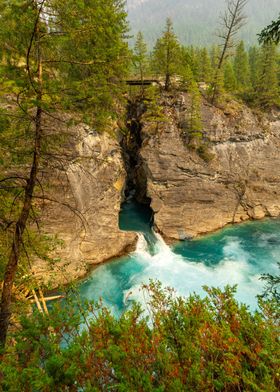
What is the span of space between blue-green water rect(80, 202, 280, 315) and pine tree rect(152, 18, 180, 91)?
46.7ft

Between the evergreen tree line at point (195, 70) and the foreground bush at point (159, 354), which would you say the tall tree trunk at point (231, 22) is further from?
the foreground bush at point (159, 354)

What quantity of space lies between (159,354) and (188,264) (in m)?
15.9

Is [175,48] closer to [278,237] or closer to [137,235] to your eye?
[137,235]

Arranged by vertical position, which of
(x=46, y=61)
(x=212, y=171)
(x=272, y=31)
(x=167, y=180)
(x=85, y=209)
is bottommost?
(x=85, y=209)

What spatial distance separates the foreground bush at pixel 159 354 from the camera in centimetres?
353

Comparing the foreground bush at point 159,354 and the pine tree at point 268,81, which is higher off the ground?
the pine tree at point 268,81

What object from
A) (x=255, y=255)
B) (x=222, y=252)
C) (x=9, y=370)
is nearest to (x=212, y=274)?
(x=222, y=252)

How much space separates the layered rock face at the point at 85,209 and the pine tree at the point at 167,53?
33.1 feet

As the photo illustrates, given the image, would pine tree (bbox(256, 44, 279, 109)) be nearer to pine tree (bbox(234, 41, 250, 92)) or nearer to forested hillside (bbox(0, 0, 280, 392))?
forested hillside (bbox(0, 0, 280, 392))

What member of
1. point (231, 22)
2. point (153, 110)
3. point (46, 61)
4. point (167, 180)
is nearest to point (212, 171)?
point (167, 180)

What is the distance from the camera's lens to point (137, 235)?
65.6ft

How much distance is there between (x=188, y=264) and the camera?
62.8 ft

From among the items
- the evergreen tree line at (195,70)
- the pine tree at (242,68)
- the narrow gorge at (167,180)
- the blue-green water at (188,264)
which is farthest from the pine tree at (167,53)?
the pine tree at (242,68)

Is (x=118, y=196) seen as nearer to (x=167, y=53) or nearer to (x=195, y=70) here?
(x=167, y=53)
